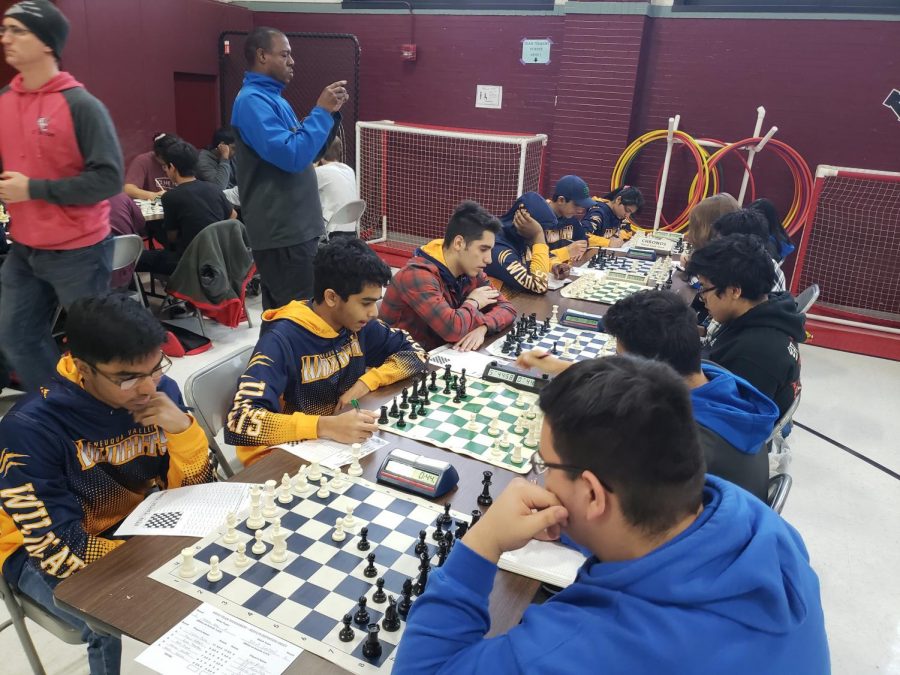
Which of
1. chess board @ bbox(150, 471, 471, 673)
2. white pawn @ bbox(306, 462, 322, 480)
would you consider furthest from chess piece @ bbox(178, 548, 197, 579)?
white pawn @ bbox(306, 462, 322, 480)

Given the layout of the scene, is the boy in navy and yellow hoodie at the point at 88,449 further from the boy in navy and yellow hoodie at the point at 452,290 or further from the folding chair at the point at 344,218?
the folding chair at the point at 344,218

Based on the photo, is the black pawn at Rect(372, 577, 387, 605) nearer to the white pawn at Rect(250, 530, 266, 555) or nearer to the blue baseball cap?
the white pawn at Rect(250, 530, 266, 555)

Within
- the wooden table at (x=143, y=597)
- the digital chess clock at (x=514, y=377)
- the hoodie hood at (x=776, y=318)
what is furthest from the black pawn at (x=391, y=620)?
the hoodie hood at (x=776, y=318)

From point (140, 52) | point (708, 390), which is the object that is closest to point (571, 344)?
point (708, 390)

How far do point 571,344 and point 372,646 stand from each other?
186 cm

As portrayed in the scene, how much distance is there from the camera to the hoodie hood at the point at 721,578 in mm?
808

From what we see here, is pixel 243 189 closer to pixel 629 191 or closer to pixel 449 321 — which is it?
pixel 449 321

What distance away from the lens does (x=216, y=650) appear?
1086mm

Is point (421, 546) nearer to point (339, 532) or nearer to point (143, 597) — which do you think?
point (339, 532)

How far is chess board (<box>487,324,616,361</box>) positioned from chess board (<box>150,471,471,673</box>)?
123 cm

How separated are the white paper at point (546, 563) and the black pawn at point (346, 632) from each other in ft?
1.15

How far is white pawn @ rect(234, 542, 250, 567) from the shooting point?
4.20 ft

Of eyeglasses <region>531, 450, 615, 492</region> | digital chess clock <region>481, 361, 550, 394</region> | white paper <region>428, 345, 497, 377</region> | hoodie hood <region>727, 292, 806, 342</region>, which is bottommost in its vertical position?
white paper <region>428, 345, 497, 377</region>

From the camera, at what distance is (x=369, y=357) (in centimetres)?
246
